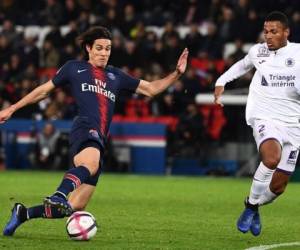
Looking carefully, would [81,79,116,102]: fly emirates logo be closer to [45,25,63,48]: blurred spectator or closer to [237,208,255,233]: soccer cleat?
[237,208,255,233]: soccer cleat

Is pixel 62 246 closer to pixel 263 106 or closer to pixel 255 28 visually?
pixel 263 106

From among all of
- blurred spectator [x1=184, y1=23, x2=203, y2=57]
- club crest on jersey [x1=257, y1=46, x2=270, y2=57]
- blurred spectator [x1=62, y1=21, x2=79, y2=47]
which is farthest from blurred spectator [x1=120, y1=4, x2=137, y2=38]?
club crest on jersey [x1=257, y1=46, x2=270, y2=57]

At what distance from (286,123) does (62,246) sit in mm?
2937

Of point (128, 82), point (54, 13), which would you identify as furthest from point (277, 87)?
point (54, 13)

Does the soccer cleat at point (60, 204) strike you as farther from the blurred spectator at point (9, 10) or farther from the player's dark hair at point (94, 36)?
the blurred spectator at point (9, 10)

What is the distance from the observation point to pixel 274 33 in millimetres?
10734

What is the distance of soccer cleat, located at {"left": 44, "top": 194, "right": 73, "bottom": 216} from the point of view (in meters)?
8.77

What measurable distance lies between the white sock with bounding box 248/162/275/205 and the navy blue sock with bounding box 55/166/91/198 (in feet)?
6.60

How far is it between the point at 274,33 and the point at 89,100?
2.24 metres

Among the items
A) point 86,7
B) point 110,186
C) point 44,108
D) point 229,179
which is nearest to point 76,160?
point 110,186

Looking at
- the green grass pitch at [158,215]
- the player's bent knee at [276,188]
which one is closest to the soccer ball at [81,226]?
the green grass pitch at [158,215]

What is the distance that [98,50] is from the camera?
9906 millimetres

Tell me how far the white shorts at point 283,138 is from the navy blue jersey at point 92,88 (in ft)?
5.24

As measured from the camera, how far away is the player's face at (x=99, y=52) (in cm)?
986
